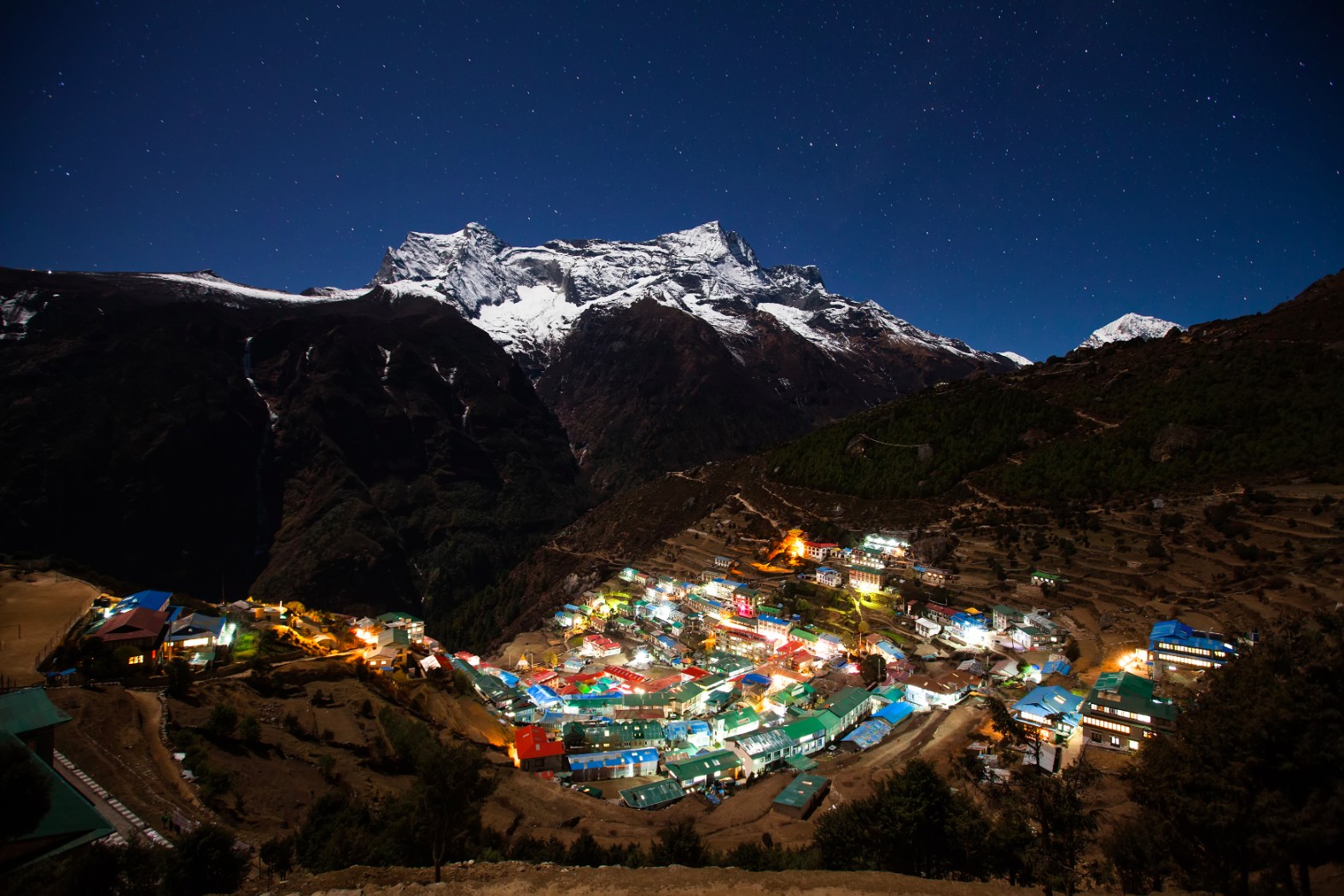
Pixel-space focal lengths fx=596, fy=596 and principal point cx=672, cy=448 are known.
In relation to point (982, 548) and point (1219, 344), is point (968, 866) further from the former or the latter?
point (1219, 344)

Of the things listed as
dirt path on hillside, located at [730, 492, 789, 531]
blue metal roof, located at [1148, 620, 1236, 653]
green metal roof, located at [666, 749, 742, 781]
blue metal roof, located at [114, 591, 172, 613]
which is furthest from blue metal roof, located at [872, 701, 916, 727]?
blue metal roof, located at [114, 591, 172, 613]

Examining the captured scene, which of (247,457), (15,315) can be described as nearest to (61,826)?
(247,457)

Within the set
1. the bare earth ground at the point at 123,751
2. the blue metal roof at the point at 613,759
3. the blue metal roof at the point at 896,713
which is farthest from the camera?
the blue metal roof at the point at 896,713

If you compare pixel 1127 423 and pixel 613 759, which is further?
pixel 1127 423

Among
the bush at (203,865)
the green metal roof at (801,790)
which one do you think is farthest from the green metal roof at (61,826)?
the green metal roof at (801,790)

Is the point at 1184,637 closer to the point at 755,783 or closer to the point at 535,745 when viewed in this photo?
the point at 755,783

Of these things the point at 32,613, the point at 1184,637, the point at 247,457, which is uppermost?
the point at 247,457

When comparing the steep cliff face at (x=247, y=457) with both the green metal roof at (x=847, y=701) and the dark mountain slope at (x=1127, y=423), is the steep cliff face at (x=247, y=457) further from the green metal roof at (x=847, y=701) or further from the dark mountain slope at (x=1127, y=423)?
the green metal roof at (x=847, y=701)
